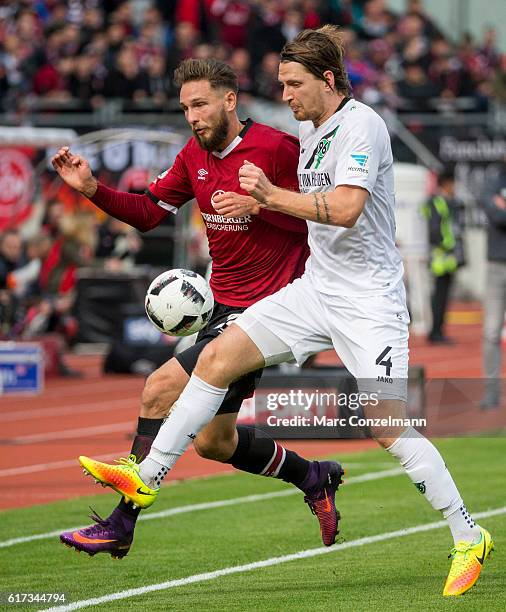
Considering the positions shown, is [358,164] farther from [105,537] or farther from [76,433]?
[76,433]

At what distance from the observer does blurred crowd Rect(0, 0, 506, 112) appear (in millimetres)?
24516

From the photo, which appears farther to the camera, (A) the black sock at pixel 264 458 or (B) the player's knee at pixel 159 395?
(A) the black sock at pixel 264 458

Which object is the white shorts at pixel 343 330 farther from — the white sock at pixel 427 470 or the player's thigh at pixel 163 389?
the player's thigh at pixel 163 389

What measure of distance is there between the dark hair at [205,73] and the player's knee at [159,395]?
5.03ft

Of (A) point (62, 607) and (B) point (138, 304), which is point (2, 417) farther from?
(A) point (62, 607)

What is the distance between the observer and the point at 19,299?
18484 millimetres

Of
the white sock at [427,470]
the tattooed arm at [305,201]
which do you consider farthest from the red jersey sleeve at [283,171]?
the white sock at [427,470]

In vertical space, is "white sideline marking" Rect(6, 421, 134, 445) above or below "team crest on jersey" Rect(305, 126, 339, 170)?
below

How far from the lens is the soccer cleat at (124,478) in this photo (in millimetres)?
6852

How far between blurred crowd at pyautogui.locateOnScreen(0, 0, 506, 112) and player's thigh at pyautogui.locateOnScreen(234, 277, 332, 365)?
1666cm

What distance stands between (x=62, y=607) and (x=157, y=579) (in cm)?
95

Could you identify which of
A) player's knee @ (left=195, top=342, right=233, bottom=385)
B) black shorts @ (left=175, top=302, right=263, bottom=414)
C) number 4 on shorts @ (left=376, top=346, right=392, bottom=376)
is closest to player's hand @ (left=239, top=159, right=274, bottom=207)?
player's knee @ (left=195, top=342, right=233, bottom=385)

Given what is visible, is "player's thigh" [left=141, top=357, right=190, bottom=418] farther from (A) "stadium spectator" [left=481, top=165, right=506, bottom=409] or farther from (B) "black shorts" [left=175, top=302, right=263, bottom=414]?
(A) "stadium spectator" [left=481, top=165, right=506, bottom=409]

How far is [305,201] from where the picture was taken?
655 cm
